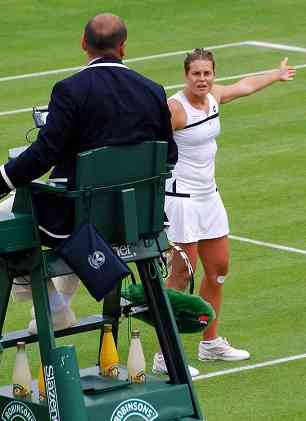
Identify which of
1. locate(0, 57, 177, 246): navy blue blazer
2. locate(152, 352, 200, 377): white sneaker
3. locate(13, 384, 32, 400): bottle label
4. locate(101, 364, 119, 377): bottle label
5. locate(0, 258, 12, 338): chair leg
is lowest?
locate(152, 352, 200, 377): white sneaker

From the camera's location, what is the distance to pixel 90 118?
9523 mm

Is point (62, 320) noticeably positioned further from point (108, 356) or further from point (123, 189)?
point (123, 189)

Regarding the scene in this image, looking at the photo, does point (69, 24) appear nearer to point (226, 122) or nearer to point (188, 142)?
point (226, 122)

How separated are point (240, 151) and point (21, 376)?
9.47 metres

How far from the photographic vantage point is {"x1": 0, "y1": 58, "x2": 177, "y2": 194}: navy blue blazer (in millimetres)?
9422

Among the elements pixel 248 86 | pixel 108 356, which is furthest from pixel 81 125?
pixel 248 86

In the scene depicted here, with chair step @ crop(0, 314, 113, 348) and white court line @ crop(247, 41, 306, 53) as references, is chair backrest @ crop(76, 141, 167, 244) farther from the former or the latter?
white court line @ crop(247, 41, 306, 53)

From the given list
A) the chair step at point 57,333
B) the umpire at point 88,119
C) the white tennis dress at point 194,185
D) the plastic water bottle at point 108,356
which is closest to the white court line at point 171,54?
the white tennis dress at point 194,185

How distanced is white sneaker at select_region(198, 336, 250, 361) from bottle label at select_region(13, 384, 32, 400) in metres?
2.55

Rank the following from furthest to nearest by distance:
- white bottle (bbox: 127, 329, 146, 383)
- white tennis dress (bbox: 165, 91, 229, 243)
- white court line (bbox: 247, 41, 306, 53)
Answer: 1. white court line (bbox: 247, 41, 306, 53)
2. white tennis dress (bbox: 165, 91, 229, 243)
3. white bottle (bbox: 127, 329, 146, 383)

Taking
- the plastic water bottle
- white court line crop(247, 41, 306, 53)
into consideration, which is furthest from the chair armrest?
white court line crop(247, 41, 306, 53)

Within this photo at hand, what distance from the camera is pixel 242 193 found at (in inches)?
679

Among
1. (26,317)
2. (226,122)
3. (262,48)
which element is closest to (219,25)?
(262,48)

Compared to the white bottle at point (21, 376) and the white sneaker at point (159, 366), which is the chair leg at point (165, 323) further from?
the white sneaker at point (159, 366)
